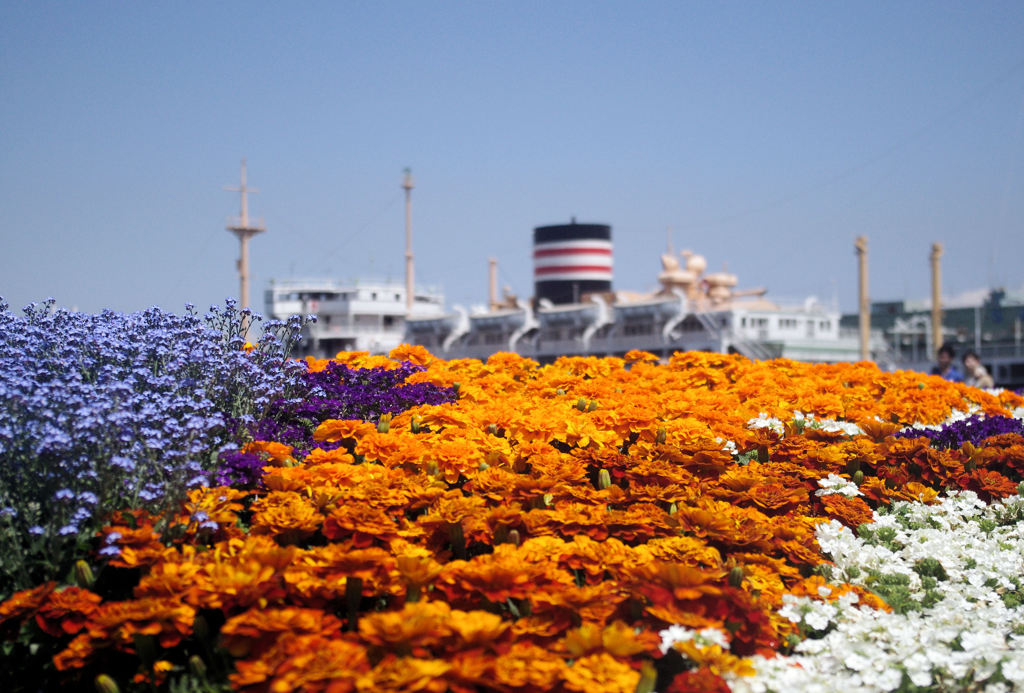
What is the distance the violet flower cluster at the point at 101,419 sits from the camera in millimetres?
3385

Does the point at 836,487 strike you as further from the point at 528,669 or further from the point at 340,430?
the point at 528,669

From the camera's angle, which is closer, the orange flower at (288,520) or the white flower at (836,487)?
the orange flower at (288,520)

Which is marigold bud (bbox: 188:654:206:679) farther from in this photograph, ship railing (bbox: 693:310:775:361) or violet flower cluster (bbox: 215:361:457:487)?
ship railing (bbox: 693:310:775:361)

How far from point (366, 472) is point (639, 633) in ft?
4.21

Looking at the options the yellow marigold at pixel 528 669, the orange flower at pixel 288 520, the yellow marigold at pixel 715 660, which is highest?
the orange flower at pixel 288 520

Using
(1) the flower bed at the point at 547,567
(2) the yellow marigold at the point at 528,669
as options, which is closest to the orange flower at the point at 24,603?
(1) the flower bed at the point at 547,567

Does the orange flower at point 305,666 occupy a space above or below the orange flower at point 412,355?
below

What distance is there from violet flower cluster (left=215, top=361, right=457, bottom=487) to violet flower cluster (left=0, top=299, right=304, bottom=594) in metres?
0.14

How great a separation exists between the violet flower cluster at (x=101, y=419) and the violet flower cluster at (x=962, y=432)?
3.69 meters

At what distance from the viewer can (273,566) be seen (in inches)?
116

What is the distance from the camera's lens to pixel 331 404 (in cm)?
530

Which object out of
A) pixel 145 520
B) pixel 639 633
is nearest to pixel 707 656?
pixel 639 633

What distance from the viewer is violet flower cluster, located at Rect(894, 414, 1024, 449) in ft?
19.2

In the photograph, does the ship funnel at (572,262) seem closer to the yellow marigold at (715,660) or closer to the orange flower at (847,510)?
the orange flower at (847,510)
